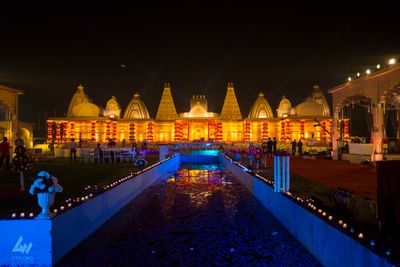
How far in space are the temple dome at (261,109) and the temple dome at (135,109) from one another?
1492cm

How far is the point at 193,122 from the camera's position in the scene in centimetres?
4744

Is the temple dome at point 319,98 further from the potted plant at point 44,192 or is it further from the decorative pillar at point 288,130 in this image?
the potted plant at point 44,192

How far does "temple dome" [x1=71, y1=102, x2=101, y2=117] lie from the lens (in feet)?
145

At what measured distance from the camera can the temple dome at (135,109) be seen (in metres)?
49.2

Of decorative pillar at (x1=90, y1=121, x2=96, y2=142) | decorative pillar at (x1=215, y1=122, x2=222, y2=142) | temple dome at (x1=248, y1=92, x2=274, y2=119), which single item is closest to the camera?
decorative pillar at (x1=90, y1=121, x2=96, y2=142)

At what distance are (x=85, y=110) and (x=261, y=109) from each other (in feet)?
73.6

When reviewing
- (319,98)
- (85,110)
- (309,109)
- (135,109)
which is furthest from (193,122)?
(319,98)

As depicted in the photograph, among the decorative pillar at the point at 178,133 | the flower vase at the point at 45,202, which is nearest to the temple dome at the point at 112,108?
the decorative pillar at the point at 178,133

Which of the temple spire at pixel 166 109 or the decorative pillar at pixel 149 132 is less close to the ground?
the temple spire at pixel 166 109

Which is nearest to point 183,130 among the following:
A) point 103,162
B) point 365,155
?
point 103,162

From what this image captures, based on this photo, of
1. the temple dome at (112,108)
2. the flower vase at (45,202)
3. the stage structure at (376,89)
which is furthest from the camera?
the temple dome at (112,108)

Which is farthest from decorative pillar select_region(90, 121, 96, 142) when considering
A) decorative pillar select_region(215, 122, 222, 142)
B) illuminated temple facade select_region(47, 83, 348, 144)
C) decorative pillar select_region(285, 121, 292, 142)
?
decorative pillar select_region(285, 121, 292, 142)

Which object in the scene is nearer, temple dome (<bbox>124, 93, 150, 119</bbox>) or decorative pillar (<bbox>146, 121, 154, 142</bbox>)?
decorative pillar (<bbox>146, 121, 154, 142</bbox>)

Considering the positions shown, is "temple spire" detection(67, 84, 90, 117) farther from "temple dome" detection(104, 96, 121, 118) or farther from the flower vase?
the flower vase
